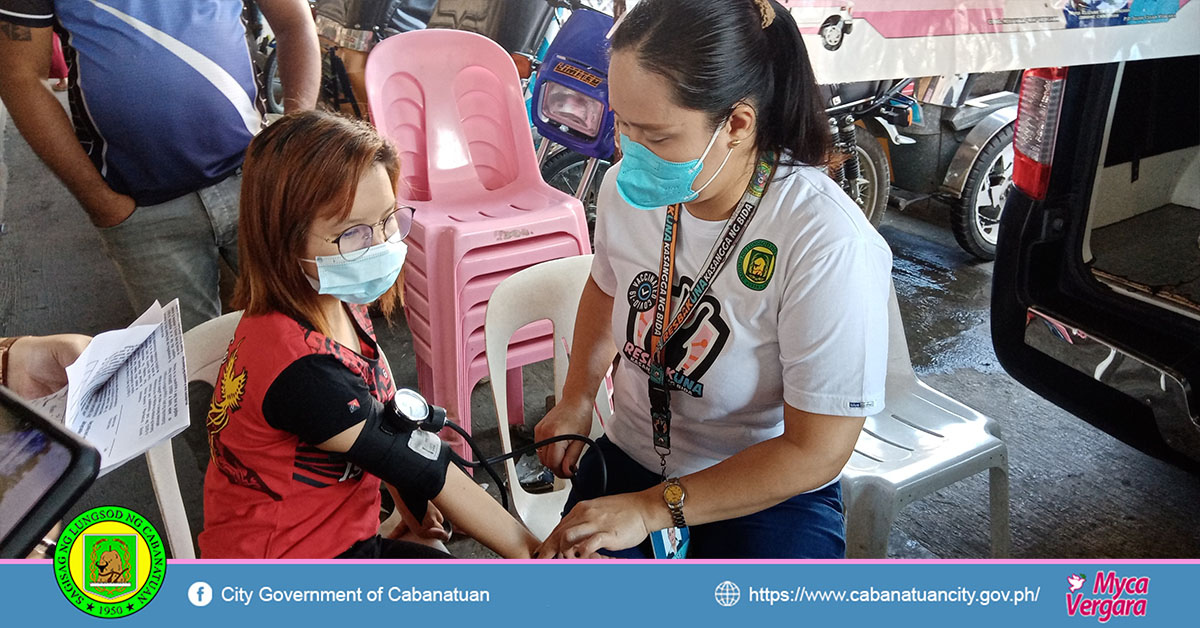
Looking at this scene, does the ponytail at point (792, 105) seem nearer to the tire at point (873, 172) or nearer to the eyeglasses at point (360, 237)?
the eyeglasses at point (360, 237)

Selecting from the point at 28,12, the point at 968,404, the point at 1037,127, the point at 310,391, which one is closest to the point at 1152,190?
the point at 1037,127

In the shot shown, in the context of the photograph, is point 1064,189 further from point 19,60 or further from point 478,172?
point 19,60

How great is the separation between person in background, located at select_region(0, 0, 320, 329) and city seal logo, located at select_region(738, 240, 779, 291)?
125 centimetres

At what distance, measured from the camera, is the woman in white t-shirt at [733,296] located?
1075mm

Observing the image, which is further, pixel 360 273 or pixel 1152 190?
pixel 1152 190

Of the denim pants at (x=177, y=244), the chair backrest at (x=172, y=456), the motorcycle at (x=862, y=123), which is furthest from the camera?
the motorcycle at (x=862, y=123)

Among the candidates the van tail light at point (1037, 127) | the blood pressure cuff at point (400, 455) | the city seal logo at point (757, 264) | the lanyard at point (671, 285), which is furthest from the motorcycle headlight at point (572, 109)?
the blood pressure cuff at point (400, 455)

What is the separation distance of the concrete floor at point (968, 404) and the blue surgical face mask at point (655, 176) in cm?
78

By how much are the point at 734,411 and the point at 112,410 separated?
80cm

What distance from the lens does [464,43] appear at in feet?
8.38
